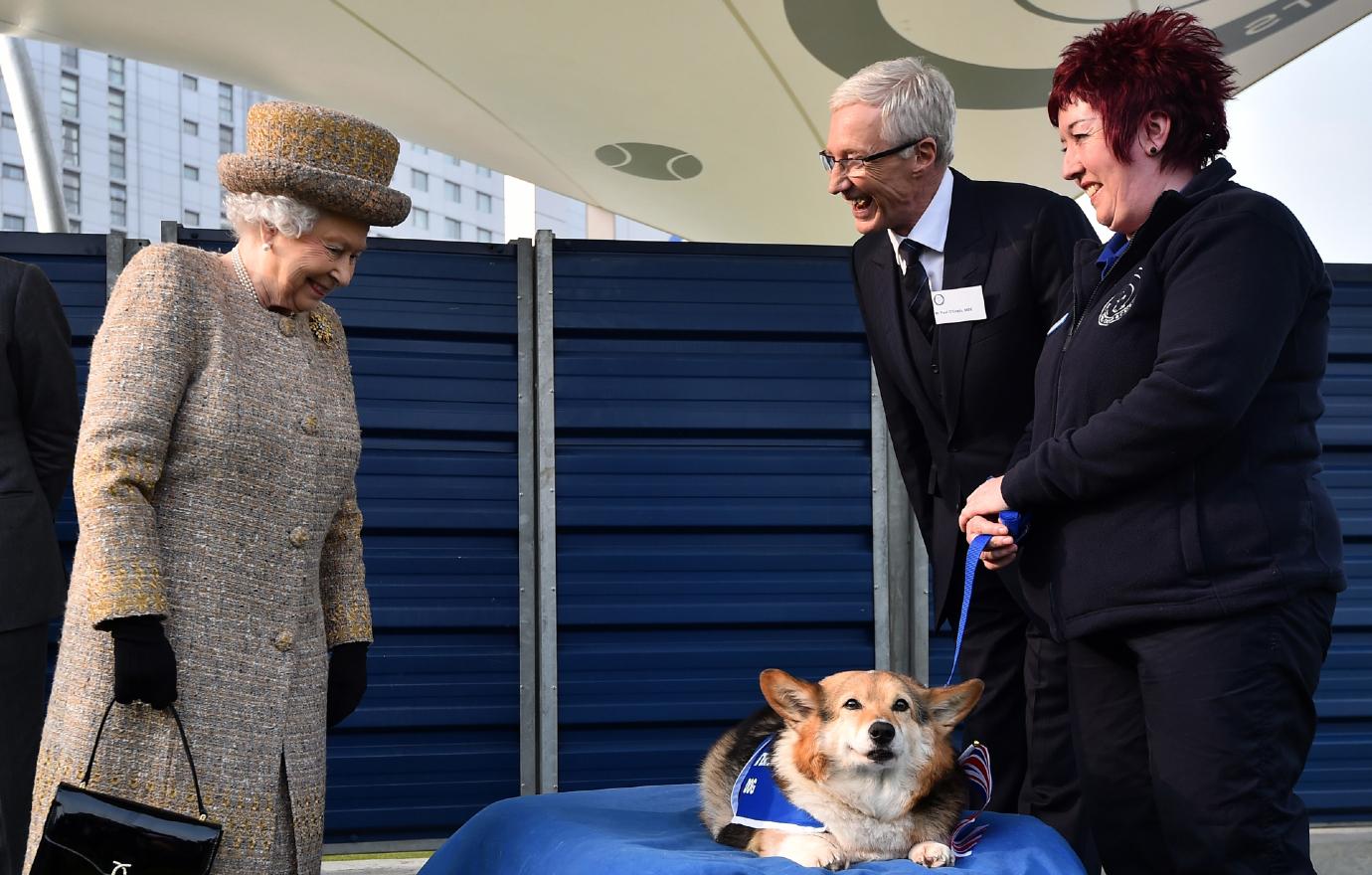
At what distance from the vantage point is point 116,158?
57.2 metres

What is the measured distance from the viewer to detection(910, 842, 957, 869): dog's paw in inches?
78.5

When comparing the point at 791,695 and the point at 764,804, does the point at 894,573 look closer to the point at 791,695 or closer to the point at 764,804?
the point at 791,695

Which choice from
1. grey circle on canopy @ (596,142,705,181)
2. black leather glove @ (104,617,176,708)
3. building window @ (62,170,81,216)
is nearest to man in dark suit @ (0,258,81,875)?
black leather glove @ (104,617,176,708)

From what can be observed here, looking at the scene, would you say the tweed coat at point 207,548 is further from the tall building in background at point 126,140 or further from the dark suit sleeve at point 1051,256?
the tall building in background at point 126,140

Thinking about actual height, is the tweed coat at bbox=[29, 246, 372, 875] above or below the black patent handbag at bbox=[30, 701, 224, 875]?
above

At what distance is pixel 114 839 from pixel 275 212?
1068mm

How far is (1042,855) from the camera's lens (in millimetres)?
1975

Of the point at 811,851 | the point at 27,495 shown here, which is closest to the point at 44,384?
the point at 27,495

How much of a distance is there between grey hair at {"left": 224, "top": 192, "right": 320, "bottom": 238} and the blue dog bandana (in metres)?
1.30

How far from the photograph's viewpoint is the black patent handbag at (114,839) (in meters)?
1.77

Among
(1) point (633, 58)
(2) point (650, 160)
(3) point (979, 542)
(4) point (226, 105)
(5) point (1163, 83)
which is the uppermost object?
(4) point (226, 105)

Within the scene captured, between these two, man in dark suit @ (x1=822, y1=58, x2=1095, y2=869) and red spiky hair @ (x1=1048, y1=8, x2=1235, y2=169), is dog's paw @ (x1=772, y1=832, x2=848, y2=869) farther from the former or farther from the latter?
red spiky hair @ (x1=1048, y1=8, x2=1235, y2=169)

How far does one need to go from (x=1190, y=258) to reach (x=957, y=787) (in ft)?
3.44

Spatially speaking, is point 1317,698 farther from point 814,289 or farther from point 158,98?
point 158,98
